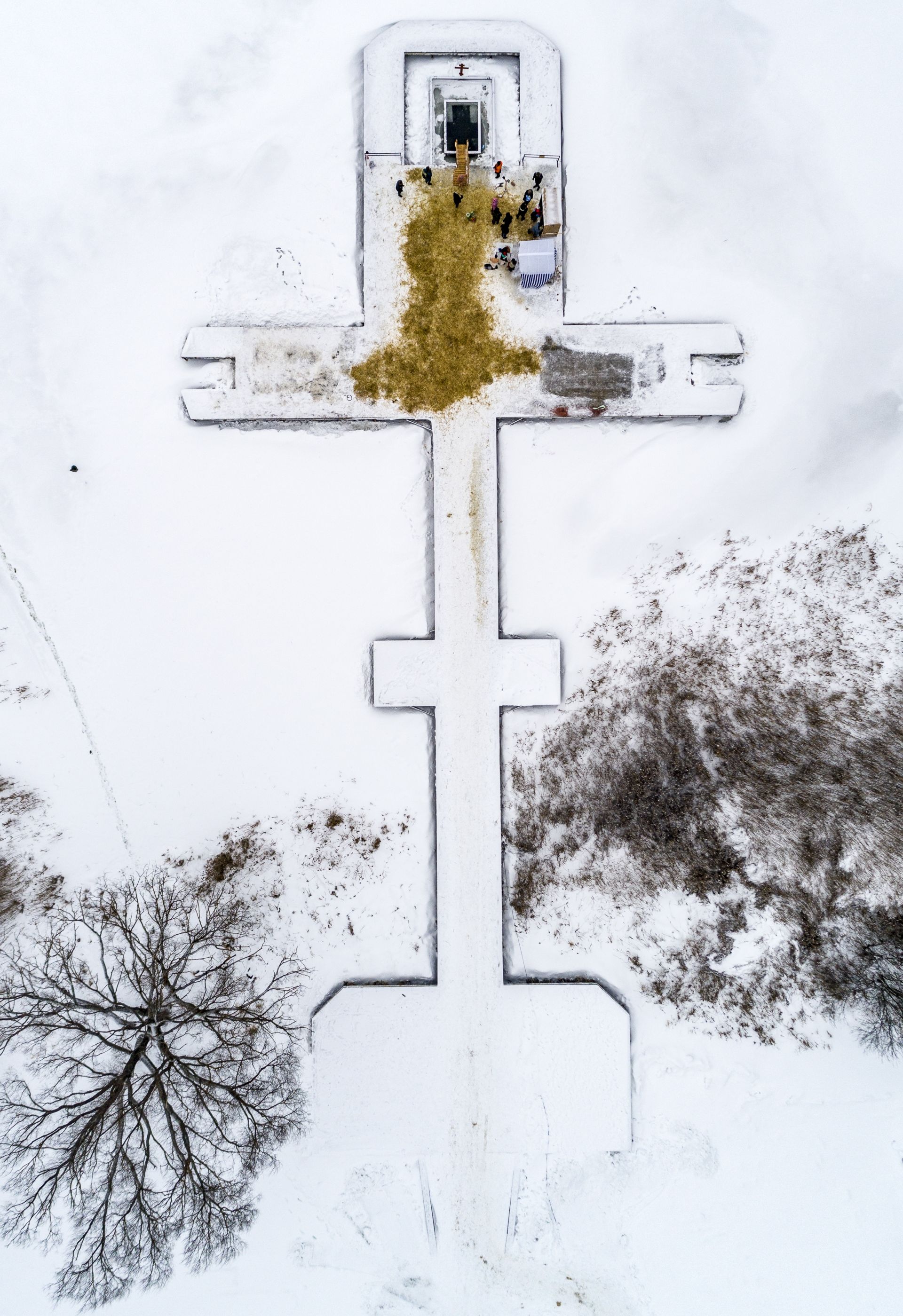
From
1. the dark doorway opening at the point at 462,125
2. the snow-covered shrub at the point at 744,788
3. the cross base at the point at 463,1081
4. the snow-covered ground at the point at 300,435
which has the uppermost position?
the dark doorway opening at the point at 462,125

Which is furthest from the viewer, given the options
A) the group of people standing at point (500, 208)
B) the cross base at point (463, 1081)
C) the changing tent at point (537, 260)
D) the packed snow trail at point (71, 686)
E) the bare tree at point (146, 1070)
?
the packed snow trail at point (71, 686)

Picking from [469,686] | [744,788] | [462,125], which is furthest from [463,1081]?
[462,125]

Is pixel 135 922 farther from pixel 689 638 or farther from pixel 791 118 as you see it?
pixel 791 118

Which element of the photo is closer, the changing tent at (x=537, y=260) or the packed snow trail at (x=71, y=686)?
the changing tent at (x=537, y=260)

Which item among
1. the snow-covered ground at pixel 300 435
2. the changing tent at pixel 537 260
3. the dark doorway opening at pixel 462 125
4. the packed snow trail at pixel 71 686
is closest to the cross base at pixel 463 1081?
the snow-covered ground at pixel 300 435

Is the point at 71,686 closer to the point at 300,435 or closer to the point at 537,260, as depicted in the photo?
the point at 300,435

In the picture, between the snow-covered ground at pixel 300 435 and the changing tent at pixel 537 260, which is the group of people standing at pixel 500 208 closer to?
the changing tent at pixel 537 260

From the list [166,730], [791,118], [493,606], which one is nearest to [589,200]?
[791,118]
